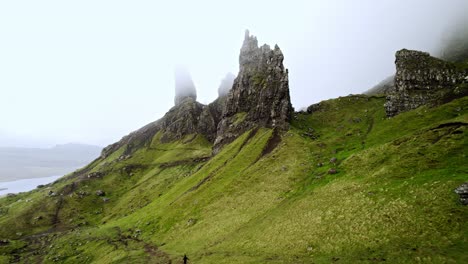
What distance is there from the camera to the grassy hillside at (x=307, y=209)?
42531 mm

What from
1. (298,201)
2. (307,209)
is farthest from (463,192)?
(298,201)

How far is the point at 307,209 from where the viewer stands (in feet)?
200

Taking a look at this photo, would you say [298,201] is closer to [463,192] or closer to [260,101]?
[463,192]

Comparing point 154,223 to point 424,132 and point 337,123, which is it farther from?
point 337,123

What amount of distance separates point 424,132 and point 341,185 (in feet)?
83.0

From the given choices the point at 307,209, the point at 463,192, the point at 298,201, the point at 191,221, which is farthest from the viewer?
the point at 191,221

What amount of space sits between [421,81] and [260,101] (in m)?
77.6

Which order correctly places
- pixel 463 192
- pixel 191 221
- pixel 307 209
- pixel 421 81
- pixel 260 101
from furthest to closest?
pixel 260 101
pixel 421 81
pixel 191 221
pixel 307 209
pixel 463 192

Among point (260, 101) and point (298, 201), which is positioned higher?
point (260, 101)

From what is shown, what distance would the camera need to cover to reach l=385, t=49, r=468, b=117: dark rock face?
110 metres

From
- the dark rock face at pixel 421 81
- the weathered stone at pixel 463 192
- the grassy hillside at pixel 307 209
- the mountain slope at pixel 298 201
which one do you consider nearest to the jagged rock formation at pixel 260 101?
the mountain slope at pixel 298 201

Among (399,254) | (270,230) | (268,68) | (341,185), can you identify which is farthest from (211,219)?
(268,68)

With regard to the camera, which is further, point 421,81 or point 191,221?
point 421,81

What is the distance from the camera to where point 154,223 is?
9575 centimetres
